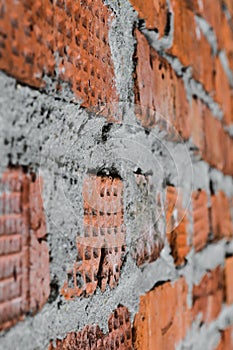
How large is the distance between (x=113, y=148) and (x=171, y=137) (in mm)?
125

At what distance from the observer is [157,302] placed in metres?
0.48

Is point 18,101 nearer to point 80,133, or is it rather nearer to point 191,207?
point 80,133

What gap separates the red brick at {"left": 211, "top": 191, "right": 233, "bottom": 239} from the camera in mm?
769

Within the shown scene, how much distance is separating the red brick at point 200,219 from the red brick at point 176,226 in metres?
0.05

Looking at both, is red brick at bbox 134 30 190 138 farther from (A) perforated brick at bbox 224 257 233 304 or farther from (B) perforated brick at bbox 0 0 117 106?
(A) perforated brick at bbox 224 257 233 304

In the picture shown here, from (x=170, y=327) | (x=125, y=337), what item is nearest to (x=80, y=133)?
(x=125, y=337)

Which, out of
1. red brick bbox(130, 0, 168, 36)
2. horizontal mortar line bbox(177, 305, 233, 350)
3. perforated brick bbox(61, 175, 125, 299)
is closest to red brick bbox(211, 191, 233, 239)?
horizontal mortar line bbox(177, 305, 233, 350)

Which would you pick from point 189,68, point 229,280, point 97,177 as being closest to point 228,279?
point 229,280

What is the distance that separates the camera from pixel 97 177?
1.08ft

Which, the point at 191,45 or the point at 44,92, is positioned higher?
the point at 191,45

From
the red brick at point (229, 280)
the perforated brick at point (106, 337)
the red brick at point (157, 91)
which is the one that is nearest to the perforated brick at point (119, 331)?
the perforated brick at point (106, 337)

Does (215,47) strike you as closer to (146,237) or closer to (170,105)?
(170,105)

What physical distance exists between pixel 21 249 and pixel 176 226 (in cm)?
29

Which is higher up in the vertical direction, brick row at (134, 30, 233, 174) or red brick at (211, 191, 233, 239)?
brick row at (134, 30, 233, 174)
